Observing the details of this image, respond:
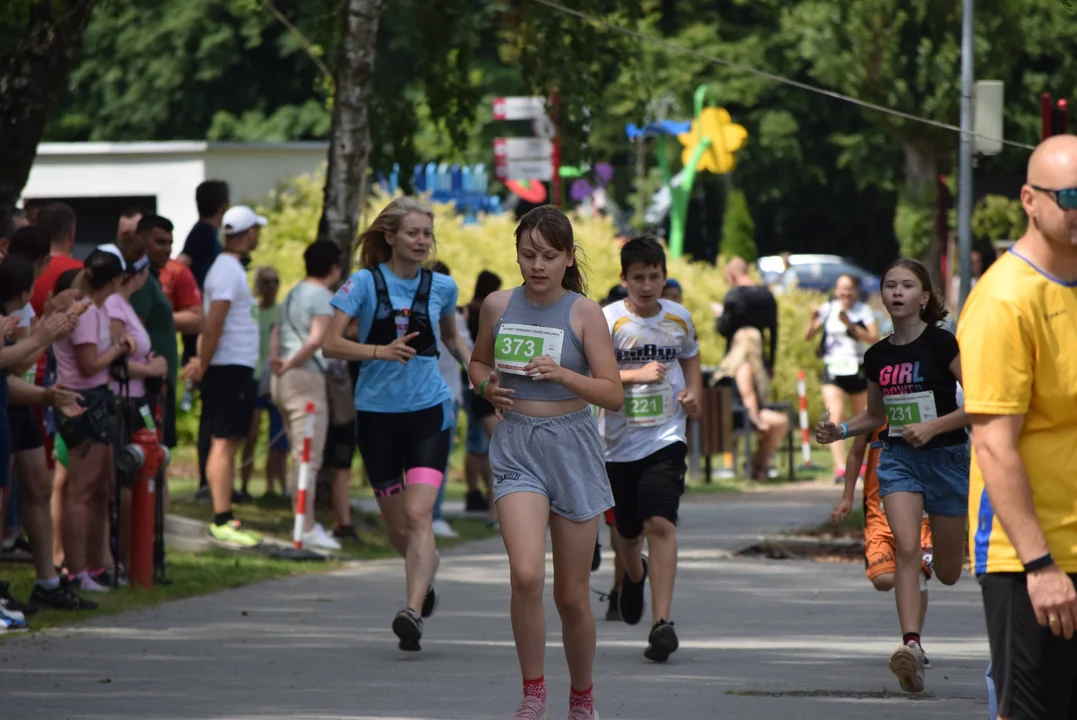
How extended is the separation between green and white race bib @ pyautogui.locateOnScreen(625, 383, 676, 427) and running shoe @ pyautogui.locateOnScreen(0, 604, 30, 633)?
10.0ft

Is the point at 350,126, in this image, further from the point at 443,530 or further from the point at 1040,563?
the point at 1040,563

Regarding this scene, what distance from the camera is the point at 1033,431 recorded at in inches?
177

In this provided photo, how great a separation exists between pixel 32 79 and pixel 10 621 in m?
5.03

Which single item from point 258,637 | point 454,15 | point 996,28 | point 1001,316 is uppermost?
point 996,28

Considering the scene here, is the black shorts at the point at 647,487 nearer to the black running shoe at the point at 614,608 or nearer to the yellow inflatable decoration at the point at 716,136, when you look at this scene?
the black running shoe at the point at 614,608

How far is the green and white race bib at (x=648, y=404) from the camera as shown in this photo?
8984 millimetres

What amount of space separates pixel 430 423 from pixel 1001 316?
15.6ft

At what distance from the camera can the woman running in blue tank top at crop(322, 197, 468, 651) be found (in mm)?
8773

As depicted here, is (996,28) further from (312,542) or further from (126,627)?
(126,627)

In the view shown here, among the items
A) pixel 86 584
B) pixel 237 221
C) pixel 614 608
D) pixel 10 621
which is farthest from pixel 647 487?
pixel 237 221

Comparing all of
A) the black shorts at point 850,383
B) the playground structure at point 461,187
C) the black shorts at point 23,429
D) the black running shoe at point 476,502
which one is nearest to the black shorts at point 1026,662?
the black shorts at point 23,429

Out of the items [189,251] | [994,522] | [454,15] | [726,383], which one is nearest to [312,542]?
[189,251]

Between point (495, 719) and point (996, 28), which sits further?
point (996, 28)

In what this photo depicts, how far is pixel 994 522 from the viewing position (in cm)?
454
